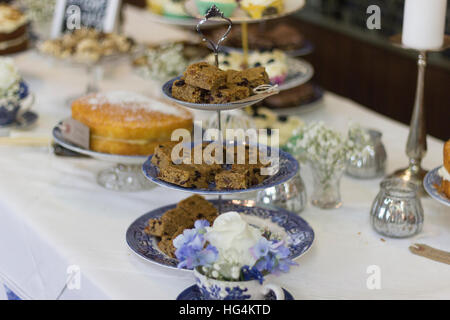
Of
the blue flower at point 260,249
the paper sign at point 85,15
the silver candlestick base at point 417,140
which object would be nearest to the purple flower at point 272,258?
the blue flower at point 260,249

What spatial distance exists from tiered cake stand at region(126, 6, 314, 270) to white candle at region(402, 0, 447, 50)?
1.65 feet

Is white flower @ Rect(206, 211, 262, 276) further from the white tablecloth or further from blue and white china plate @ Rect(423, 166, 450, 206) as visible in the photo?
blue and white china plate @ Rect(423, 166, 450, 206)

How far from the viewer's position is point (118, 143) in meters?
1.98

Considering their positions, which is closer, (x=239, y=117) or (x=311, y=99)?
(x=239, y=117)

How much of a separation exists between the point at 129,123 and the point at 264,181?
1.89 ft

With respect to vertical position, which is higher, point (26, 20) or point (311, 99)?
point (26, 20)

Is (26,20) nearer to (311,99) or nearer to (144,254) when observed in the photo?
(311,99)

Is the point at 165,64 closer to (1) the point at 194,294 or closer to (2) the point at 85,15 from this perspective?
(2) the point at 85,15

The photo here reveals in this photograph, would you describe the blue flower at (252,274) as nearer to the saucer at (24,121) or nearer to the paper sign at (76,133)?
the paper sign at (76,133)

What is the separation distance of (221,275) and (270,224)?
415mm

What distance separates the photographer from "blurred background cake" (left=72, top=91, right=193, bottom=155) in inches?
78.0

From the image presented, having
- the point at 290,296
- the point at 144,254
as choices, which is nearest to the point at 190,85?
the point at 144,254

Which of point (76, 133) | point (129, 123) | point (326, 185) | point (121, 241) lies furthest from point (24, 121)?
point (326, 185)

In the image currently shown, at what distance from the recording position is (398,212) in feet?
5.42
